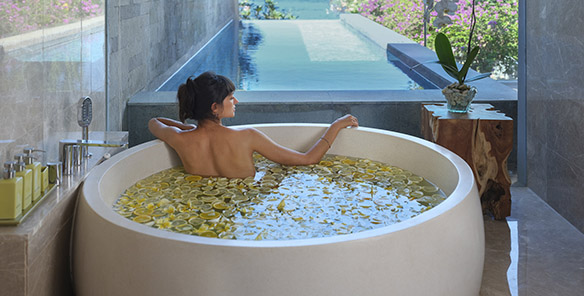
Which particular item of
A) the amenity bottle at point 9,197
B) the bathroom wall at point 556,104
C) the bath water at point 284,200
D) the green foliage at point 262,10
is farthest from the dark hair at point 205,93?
the green foliage at point 262,10

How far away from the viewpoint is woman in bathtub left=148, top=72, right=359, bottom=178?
2426mm

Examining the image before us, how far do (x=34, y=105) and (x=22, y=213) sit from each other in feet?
1.62

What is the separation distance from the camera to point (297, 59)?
6.50 meters

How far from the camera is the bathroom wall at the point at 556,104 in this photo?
2.83 meters

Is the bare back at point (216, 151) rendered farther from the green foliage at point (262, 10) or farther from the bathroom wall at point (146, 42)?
the green foliage at point (262, 10)

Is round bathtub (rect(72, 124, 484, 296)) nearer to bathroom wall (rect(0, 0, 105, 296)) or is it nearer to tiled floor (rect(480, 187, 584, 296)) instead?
bathroom wall (rect(0, 0, 105, 296))

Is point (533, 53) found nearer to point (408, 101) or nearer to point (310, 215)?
point (408, 101)

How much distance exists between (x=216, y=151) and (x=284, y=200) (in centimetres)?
37

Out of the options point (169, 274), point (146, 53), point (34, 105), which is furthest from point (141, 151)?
point (146, 53)

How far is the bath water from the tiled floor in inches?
15.0

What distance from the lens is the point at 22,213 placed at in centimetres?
163

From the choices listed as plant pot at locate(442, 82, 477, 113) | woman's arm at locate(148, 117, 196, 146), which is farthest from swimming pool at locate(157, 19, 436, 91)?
woman's arm at locate(148, 117, 196, 146)

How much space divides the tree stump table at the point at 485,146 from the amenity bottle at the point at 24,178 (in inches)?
72.2

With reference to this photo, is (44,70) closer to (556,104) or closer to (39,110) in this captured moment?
(39,110)
